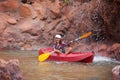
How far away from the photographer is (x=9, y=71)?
559 cm

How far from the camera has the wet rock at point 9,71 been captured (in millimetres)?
5430

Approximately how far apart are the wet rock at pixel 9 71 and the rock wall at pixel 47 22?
800cm

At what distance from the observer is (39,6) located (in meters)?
16.8

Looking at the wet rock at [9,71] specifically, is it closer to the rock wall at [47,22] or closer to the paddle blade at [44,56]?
the paddle blade at [44,56]

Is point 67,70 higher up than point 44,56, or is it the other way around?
point 44,56

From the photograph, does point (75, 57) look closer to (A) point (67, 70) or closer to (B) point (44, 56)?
(B) point (44, 56)

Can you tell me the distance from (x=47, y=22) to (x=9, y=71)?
1088 cm

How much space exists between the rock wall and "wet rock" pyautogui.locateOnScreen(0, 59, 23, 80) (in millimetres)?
8002

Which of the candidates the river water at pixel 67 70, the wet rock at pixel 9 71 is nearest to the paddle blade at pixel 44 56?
A: the river water at pixel 67 70

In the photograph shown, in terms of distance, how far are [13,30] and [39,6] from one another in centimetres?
214

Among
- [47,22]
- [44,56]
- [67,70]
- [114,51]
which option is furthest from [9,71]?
[47,22]

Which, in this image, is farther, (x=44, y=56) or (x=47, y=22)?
(x=47, y=22)

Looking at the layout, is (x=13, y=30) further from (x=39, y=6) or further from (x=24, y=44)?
(x=39, y=6)

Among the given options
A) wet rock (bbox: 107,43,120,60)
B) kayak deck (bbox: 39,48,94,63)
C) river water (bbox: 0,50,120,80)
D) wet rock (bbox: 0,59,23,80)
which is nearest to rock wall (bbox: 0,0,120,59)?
wet rock (bbox: 107,43,120,60)
